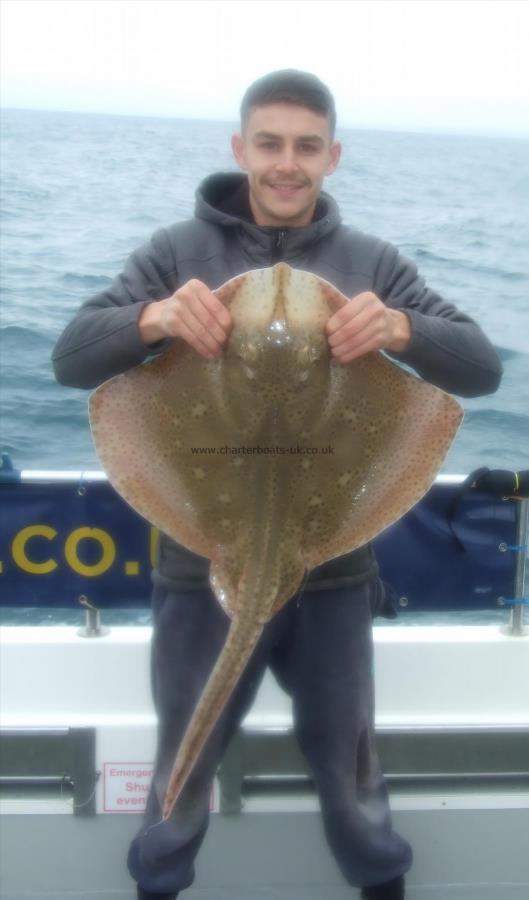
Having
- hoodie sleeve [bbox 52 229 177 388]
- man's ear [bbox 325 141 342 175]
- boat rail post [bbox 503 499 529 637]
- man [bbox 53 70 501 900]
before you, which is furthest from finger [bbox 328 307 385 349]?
boat rail post [bbox 503 499 529 637]

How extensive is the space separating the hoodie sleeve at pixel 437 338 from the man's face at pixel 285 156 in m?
0.32

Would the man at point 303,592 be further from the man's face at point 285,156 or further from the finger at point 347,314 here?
the finger at point 347,314

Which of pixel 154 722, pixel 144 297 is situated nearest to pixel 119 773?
pixel 154 722

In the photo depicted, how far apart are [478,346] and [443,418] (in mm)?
282

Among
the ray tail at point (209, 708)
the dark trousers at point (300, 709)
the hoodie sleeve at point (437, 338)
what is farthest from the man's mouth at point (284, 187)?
the ray tail at point (209, 708)

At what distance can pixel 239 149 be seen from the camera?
2.84 metres

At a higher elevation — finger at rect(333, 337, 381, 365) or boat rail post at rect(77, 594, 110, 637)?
finger at rect(333, 337, 381, 365)

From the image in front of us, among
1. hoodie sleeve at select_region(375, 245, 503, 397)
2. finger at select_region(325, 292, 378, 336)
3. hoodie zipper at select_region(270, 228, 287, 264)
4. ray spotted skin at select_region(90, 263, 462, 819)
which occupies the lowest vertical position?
ray spotted skin at select_region(90, 263, 462, 819)

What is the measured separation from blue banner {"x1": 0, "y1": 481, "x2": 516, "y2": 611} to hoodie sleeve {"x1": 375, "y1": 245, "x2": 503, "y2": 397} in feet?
3.58

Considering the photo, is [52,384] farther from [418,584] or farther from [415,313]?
[415,313]

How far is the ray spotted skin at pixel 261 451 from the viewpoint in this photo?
2.31m

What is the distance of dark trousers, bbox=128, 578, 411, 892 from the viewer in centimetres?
271

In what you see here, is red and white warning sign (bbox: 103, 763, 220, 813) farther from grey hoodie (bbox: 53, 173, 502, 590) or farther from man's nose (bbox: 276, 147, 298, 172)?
man's nose (bbox: 276, 147, 298, 172)

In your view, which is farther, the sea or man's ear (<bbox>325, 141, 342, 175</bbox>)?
the sea
